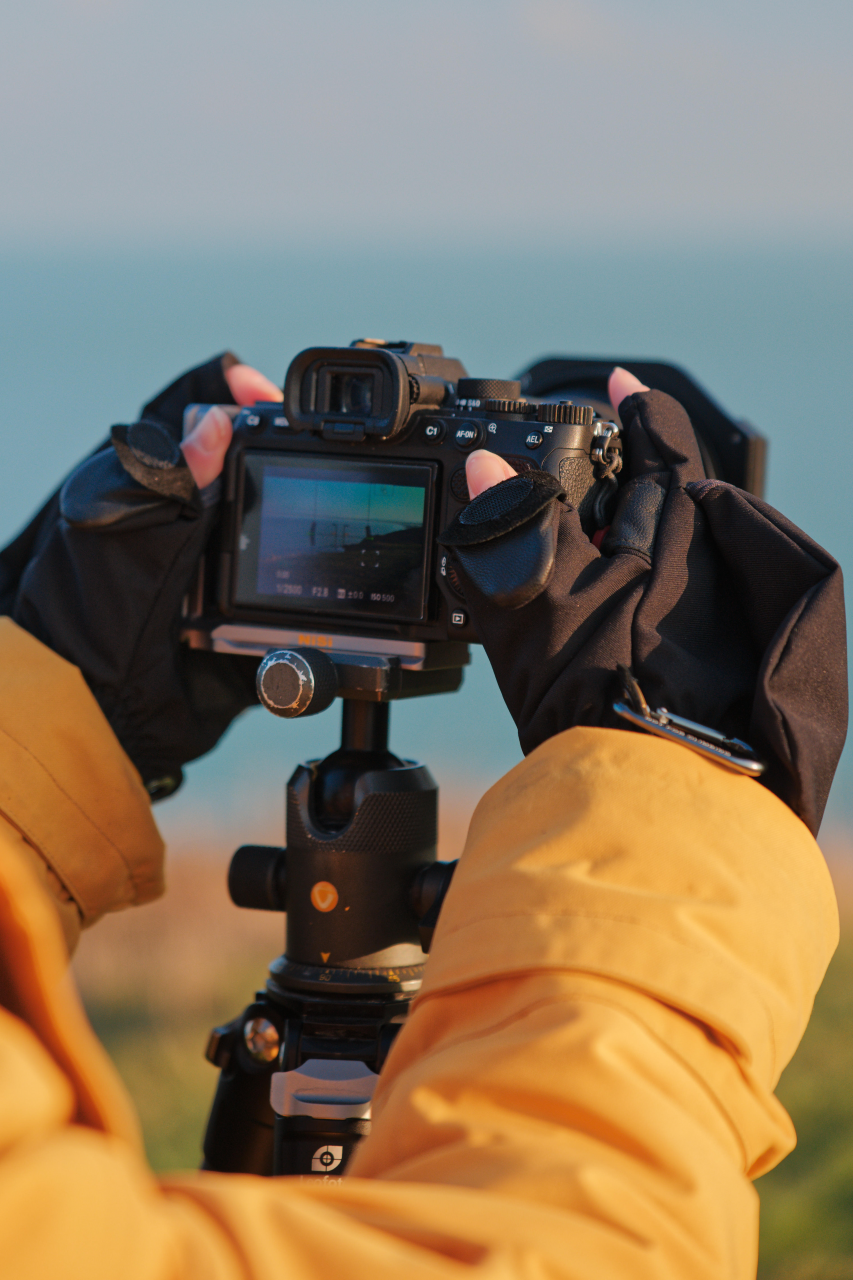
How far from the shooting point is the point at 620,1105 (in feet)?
1.56

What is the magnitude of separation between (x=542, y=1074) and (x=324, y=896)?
45 centimetres

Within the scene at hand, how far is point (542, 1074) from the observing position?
0.49 metres

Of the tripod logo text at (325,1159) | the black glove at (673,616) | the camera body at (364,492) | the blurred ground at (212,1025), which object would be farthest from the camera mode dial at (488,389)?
the blurred ground at (212,1025)

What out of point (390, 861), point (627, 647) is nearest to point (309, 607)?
point (390, 861)

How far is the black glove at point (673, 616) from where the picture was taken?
2.32 ft

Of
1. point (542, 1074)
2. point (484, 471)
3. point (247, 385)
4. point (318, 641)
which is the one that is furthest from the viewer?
point (247, 385)

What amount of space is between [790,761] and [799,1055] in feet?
6.09

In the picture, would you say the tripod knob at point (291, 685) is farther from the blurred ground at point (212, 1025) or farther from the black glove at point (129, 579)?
the blurred ground at point (212, 1025)

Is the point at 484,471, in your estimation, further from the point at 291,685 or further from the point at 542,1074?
the point at 542,1074

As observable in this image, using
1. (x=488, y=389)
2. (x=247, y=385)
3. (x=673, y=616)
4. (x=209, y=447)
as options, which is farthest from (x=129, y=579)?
(x=673, y=616)

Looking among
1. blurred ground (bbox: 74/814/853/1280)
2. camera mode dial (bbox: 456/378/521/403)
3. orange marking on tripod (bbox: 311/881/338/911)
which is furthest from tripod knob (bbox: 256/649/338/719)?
blurred ground (bbox: 74/814/853/1280)

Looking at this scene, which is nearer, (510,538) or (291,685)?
(510,538)

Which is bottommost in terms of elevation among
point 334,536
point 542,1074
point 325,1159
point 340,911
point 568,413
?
point 325,1159

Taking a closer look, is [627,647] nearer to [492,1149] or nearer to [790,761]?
[790,761]
